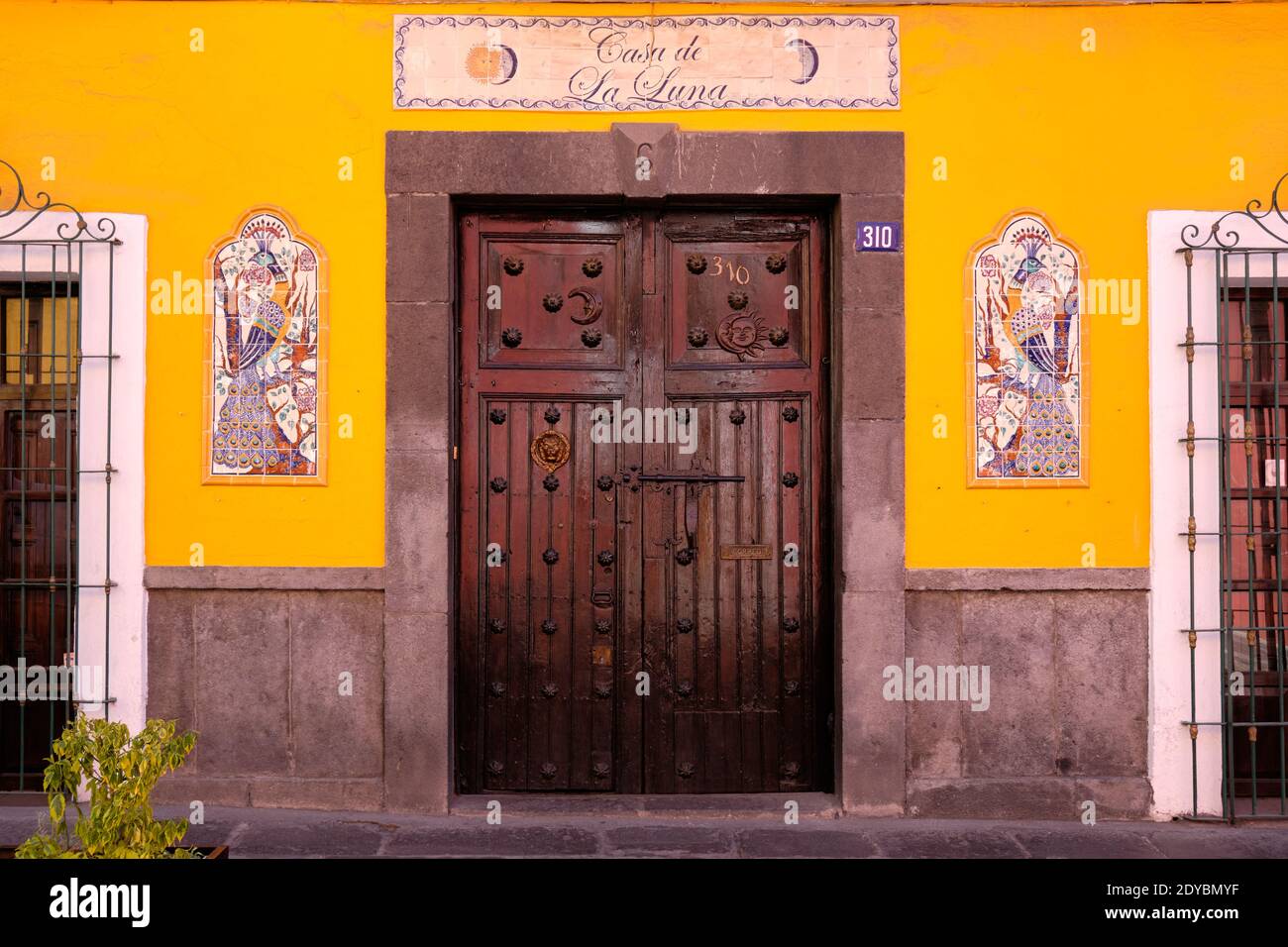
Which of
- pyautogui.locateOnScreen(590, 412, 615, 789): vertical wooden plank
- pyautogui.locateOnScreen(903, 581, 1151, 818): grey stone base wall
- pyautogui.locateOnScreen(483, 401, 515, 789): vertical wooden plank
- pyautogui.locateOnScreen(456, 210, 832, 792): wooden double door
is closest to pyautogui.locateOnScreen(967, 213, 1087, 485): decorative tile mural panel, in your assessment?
pyautogui.locateOnScreen(903, 581, 1151, 818): grey stone base wall

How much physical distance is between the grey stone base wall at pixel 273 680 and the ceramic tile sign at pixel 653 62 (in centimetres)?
251

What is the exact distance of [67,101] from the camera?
591 cm

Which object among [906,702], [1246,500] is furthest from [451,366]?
[1246,500]

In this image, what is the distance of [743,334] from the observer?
6.09 meters

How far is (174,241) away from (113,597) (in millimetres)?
1780

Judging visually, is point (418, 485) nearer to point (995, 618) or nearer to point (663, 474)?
point (663, 474)

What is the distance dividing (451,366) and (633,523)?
121 cm

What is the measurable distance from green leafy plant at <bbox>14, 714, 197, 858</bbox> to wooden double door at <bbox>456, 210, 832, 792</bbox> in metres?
2.41

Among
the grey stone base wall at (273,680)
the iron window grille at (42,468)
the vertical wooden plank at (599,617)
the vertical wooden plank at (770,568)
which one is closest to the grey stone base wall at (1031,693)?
the vertical wooden plank at (770,568)

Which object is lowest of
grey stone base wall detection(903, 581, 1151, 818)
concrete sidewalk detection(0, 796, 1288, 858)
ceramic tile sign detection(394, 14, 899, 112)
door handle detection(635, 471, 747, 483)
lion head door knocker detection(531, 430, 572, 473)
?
concrete sidewalk detection(0, 796, 1288, 858)

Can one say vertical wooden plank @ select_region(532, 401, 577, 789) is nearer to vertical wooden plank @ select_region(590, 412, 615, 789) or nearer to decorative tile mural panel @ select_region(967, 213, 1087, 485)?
vertical wooden plank @ select_region(590, 412, 615, 789)

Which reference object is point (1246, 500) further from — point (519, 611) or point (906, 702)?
point (519, 611)

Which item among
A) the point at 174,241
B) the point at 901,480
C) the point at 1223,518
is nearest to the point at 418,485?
the point at 174,241

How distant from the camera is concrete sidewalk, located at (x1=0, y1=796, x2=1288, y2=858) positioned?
210 inches
